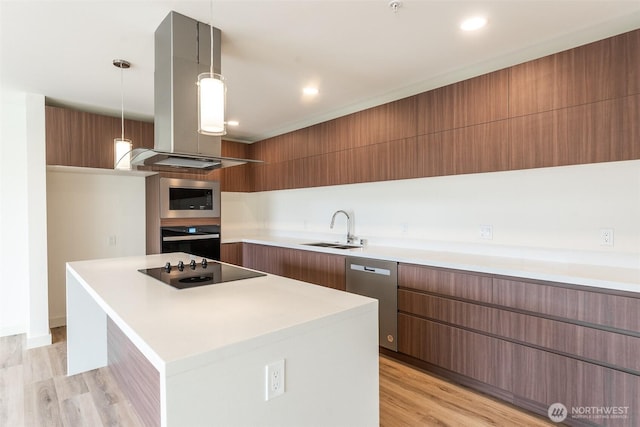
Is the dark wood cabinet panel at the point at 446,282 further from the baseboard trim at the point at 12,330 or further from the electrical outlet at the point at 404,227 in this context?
the baseboard trim at the point at 12,330

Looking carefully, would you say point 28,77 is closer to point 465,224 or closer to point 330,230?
point 330,230

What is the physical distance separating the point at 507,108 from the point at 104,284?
2.75 m

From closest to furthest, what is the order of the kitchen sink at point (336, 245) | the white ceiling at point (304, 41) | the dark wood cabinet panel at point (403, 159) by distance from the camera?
1. the white ceiling at point (304, 41)
2. the dark wood cabinet panel at point (403, 159)
3. the kitchen sink at point (336, 245)

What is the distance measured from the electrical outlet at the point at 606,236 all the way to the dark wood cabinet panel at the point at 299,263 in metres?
1.89

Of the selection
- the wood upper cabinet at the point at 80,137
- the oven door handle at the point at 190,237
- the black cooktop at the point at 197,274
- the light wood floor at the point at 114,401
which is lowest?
the light wood floor at the point at 114,401

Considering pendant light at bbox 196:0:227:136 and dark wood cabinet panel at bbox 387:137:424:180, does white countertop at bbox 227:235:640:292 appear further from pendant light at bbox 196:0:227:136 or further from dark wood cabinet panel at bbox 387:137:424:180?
pendant light at bbox 196:0:227:136

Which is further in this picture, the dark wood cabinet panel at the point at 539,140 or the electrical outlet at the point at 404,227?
the electrical outlet at the point at 404,227

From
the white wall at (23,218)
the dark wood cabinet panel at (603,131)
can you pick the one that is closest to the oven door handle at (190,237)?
the white wall at (23,218)

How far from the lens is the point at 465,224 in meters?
2.88

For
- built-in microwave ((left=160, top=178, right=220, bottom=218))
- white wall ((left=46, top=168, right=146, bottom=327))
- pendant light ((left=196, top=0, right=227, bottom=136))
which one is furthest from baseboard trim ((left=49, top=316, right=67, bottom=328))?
pendant light ((left=196, top=0, right=227, bottom=136))

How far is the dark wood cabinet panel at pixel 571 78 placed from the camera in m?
1.93

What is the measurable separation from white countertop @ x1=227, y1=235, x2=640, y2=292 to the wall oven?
2.01m

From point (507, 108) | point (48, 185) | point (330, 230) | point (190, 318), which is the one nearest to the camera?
point (190, 318)

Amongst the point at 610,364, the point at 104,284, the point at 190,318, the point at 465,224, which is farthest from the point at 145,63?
the point at 610,364
